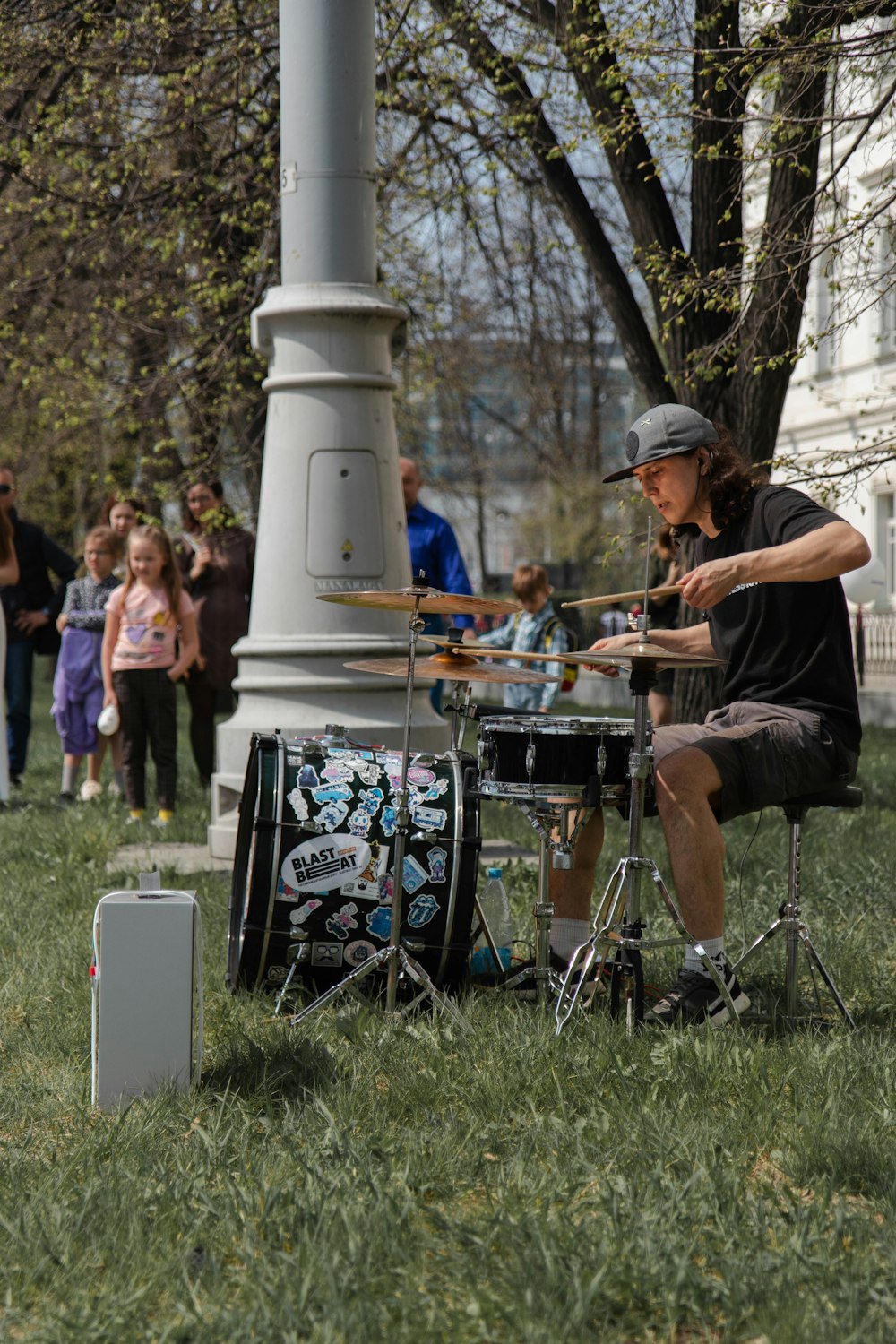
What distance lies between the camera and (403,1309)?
2.60 metres

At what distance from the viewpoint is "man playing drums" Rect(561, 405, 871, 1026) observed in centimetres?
429

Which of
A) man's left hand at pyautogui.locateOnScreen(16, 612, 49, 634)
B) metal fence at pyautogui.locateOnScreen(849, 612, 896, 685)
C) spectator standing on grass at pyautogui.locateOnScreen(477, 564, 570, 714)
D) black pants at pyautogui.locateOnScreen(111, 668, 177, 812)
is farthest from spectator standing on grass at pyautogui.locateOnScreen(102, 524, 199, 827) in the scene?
metal fence at pyautogui.locateOnScreen(849, 612, 896, 685)

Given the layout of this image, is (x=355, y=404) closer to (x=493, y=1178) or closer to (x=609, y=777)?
(x=609, y=777)

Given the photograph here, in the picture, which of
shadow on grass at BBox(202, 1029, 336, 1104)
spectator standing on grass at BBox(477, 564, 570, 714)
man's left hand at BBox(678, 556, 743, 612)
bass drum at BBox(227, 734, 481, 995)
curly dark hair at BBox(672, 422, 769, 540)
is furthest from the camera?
spectator standing on grass at BBox(477, 564, 570, 714)

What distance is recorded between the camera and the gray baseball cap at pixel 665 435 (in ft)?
15.0

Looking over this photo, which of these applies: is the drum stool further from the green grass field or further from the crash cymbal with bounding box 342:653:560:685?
the crash cymbal with bounding box 342:653:560:685

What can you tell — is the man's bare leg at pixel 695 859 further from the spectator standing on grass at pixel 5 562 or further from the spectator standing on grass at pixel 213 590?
the spectator standing on grass at pixel 5 562

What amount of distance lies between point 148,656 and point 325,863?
4420 millimetres

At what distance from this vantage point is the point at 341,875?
452cm

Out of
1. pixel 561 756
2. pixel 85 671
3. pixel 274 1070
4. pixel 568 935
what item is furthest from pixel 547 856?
pixel 85 671

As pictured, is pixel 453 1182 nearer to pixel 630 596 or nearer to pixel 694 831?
pixel 694 831

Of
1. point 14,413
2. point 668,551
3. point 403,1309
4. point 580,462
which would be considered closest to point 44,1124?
point 403,1309

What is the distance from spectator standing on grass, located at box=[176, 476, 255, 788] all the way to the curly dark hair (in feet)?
18.1

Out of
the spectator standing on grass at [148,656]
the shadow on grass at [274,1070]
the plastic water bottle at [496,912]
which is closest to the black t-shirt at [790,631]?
the plastic water bottle at [496,912]
